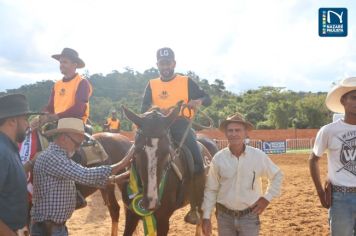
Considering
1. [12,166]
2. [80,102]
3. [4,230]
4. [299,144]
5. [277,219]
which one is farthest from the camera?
[299,144]

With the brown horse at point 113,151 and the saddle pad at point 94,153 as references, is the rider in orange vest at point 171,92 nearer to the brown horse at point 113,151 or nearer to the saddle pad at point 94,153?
the saddle pad at point 94,153

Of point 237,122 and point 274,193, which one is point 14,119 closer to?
point 237,122

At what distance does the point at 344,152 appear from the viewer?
4.37 metres

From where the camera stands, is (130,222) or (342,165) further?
(130,222)

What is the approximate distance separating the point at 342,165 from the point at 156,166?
1966 millimetres

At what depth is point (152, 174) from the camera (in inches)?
181

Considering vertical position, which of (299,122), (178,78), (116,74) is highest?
(116,74)

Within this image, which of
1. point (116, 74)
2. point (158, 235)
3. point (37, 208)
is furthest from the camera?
point (116, 74)

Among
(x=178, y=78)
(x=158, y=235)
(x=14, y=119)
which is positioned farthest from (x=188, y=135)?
(x=14, y=119)

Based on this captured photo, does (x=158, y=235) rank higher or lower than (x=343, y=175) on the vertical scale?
lower

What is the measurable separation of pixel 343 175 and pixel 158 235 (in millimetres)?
2335

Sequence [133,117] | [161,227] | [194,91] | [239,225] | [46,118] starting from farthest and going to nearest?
[194,91] < [46,118] < [161,227] < [133,117] < [239,225]

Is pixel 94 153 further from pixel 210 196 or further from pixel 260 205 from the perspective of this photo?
pixel 260 205

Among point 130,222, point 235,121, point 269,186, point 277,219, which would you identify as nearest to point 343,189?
point 269,186
